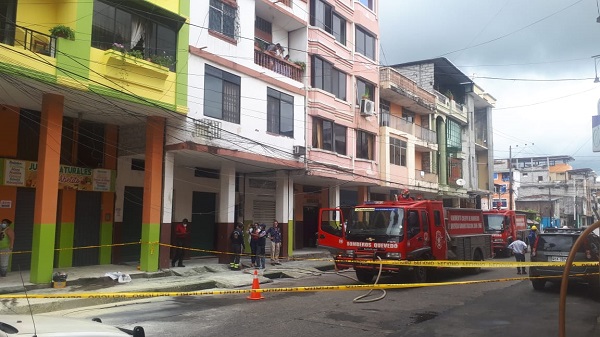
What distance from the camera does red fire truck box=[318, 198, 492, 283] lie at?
43.8ft

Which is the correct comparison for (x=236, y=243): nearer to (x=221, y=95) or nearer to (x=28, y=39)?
(x=221, y=95)

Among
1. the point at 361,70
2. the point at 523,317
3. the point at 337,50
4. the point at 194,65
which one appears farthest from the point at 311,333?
the point at 361,70

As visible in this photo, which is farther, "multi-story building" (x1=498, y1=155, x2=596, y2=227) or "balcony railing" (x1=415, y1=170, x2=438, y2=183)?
"multi-story building" (x1=498, y1=155, x2=596, y2=227)

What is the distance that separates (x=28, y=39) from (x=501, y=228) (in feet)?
81.3

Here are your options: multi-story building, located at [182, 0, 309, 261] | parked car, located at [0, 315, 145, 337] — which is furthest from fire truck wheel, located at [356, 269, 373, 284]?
parked car, located at [0, 315, 145, 337]

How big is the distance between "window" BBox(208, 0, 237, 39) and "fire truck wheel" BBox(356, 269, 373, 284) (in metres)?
10.2

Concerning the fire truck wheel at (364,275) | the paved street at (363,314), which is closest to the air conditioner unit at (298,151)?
the fire truck wheel at (364,275)

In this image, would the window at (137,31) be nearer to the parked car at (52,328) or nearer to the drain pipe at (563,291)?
the parked car at (52,328)

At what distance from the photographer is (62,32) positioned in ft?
41.1

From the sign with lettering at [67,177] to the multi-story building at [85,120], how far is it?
3 cm

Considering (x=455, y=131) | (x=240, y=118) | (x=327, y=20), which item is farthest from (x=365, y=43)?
(x=455, y=131)

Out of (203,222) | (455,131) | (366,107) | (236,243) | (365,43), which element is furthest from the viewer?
(455,131)

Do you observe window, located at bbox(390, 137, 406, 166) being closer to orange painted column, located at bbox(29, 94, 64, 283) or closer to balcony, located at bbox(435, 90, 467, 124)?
balcony, located at bbox(435, 90, 467, 124)

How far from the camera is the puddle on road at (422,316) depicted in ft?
29.9
